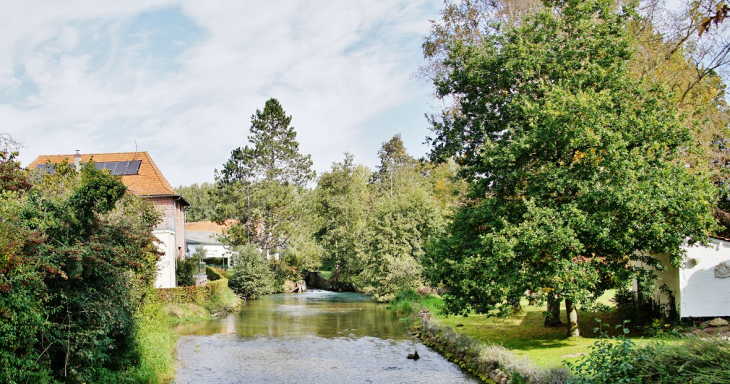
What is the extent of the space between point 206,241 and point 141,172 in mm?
37327

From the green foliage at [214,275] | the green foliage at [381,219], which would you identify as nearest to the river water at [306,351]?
the green foliage at [381,219]

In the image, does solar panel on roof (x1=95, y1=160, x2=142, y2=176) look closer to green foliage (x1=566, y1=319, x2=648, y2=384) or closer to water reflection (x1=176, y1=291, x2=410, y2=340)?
water reflection (x1=176, y1=291, x2=410, y2=340)

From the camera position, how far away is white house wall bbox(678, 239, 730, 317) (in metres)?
15.7

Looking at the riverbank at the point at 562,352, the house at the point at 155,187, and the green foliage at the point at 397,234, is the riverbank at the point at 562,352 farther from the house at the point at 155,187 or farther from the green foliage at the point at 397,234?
the house at the point at 155,187

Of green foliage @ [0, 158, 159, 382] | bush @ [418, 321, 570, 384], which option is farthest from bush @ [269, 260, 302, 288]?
green foliage @ [0, 158, 159, 382]

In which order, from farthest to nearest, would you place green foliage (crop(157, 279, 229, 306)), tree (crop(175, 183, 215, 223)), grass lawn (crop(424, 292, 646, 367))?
tree (crop(175, 183, 215, 223)), green foliage (crop(157, 279, 229, 306)), grass lawn (crop(424, 292, 646, 367))

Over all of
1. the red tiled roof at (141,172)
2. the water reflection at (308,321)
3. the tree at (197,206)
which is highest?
the tree at (197,206)

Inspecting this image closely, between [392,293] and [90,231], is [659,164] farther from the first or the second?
[392,293]

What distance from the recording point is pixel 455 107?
979 inches

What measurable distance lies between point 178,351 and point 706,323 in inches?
702

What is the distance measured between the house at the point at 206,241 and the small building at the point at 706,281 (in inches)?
1811

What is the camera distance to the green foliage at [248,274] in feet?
141

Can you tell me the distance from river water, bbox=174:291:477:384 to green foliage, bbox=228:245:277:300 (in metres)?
9.92

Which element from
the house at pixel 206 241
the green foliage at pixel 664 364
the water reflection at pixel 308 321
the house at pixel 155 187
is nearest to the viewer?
the green foliage at pixel 664 364
